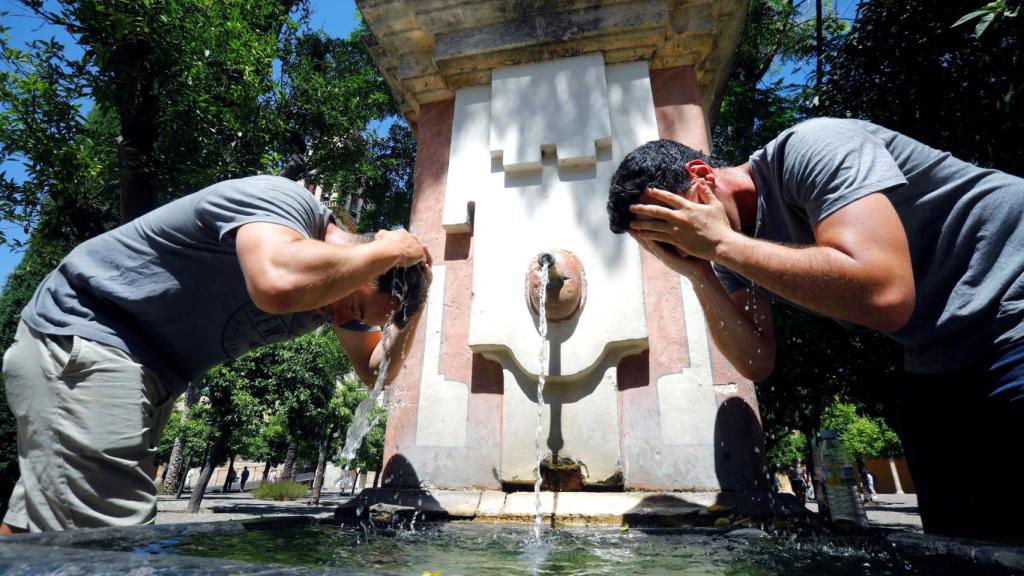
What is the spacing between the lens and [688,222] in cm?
163

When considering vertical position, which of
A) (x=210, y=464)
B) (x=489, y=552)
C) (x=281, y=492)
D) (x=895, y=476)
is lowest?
(x=489, y=552)

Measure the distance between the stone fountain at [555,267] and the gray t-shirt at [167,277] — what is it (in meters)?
1.32

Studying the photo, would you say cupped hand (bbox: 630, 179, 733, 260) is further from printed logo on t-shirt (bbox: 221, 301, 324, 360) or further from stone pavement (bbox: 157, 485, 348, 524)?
stone pavement (bbox: 157, 485, 348, 524)

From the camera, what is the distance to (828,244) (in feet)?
4.80

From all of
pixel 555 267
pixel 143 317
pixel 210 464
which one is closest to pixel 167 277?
pixel 143 317

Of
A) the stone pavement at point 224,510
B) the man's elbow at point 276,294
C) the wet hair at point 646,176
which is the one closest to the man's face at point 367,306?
the man's elbow at point 276,294

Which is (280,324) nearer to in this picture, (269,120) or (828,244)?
(828,244)

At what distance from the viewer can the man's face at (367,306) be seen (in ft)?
6.87

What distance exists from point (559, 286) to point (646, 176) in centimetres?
112

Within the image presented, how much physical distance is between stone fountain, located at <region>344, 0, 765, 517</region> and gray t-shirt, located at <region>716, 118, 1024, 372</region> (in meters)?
1.24

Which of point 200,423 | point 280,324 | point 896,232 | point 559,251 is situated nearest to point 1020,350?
point 896,232

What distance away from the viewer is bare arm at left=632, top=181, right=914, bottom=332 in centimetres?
136

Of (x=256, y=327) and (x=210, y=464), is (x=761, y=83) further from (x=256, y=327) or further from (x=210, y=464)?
(x=210, y=464)

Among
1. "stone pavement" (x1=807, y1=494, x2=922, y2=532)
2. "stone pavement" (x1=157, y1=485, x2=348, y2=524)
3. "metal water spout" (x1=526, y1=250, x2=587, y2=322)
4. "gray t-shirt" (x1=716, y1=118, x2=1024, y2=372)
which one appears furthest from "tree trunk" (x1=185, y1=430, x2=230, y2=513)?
"gray t-shirt" (x1=716, y1=118, x2=1024, y2=372)
